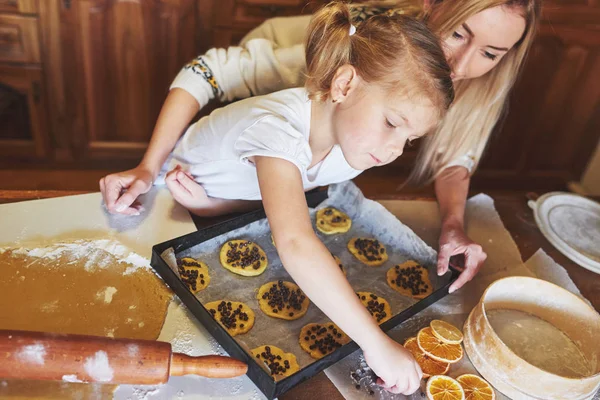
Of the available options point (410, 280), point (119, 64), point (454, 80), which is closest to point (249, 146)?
point (410, 280)

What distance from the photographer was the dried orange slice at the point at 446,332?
1069 mm

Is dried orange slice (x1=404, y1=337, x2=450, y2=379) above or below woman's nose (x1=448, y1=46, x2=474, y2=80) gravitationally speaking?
below

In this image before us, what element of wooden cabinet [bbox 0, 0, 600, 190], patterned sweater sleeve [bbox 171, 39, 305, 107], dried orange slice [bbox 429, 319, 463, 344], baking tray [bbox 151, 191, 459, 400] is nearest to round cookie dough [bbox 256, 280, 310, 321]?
baking tray [bbox 151, 191, 459, 400]

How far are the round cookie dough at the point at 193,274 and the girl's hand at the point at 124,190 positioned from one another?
180mm

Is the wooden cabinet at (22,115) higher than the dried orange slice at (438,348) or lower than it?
lower

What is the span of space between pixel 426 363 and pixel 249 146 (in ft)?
1.81

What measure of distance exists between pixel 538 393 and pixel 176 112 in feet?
3.38

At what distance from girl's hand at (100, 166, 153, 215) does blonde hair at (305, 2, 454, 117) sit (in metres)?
0.45

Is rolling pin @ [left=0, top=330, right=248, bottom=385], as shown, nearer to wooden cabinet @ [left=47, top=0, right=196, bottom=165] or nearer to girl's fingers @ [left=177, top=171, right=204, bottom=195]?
girl's fingers @ [left=177, top=171, right=204, bottom=195]

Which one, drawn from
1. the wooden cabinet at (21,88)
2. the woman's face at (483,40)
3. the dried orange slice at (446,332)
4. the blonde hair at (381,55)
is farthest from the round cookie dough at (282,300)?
the wooden cabinet at (21,88)

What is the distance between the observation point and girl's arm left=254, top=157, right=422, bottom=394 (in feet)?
3.14

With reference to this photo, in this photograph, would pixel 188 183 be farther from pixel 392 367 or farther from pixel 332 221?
pixel 392 367

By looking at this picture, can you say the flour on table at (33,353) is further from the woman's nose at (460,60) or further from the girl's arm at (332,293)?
the woman's nose at (460,60)

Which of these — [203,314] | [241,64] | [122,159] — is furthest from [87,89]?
[203,314]
